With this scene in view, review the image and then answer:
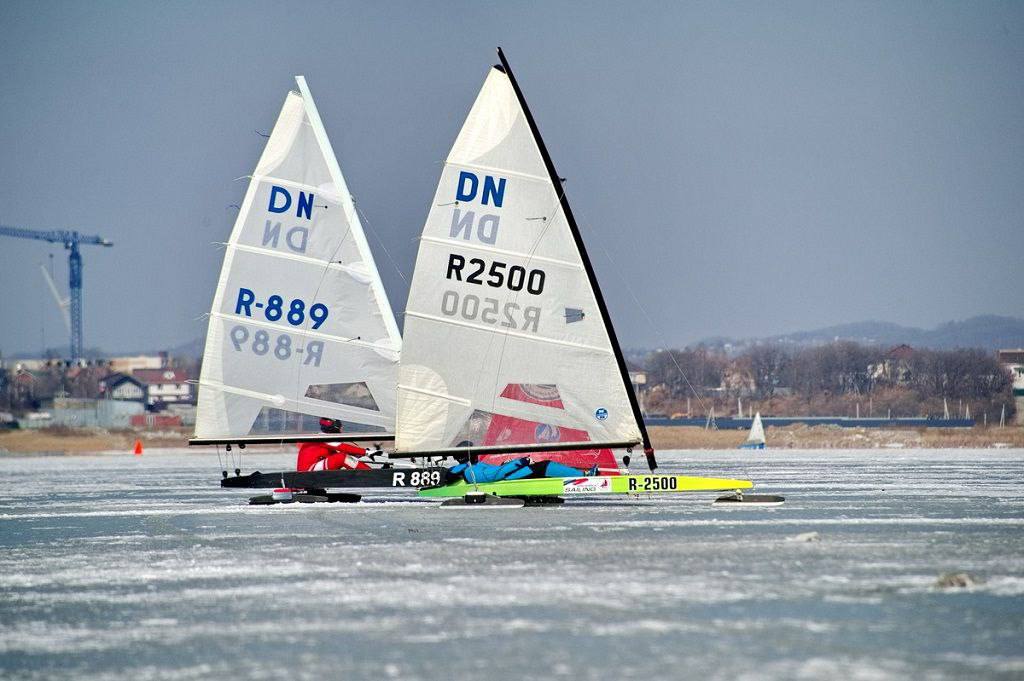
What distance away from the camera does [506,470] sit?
26938 mm

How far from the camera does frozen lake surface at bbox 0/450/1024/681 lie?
12.1 m

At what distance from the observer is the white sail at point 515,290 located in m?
25.7

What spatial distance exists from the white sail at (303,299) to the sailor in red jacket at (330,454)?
12.3 inches

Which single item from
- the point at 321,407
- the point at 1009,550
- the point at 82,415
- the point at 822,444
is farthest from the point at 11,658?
the point at 82,415

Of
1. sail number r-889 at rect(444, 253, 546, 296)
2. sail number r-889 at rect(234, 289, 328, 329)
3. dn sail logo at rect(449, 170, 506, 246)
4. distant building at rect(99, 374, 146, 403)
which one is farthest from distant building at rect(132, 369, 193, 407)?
dn sail logo at rect(449, 170, 506, 246)

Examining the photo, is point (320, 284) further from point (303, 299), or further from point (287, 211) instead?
point (287, 211)

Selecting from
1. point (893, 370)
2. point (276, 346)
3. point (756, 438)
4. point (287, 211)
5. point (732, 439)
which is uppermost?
point (893, 370)

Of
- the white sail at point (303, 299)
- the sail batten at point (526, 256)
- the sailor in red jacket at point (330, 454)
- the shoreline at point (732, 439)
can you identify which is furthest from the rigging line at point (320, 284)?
the shoreline at point (732, 439)

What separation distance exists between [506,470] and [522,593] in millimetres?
11349

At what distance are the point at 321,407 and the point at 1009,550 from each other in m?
14.8

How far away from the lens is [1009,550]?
18.6 m

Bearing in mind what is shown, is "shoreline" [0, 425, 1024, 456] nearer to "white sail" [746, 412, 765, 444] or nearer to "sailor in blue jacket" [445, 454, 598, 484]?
"white sail" [746, 412, 765, 444]

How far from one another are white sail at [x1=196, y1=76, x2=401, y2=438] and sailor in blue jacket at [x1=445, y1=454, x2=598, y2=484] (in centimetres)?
242

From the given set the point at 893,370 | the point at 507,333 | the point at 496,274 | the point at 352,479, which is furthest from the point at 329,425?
the point at 893,370
